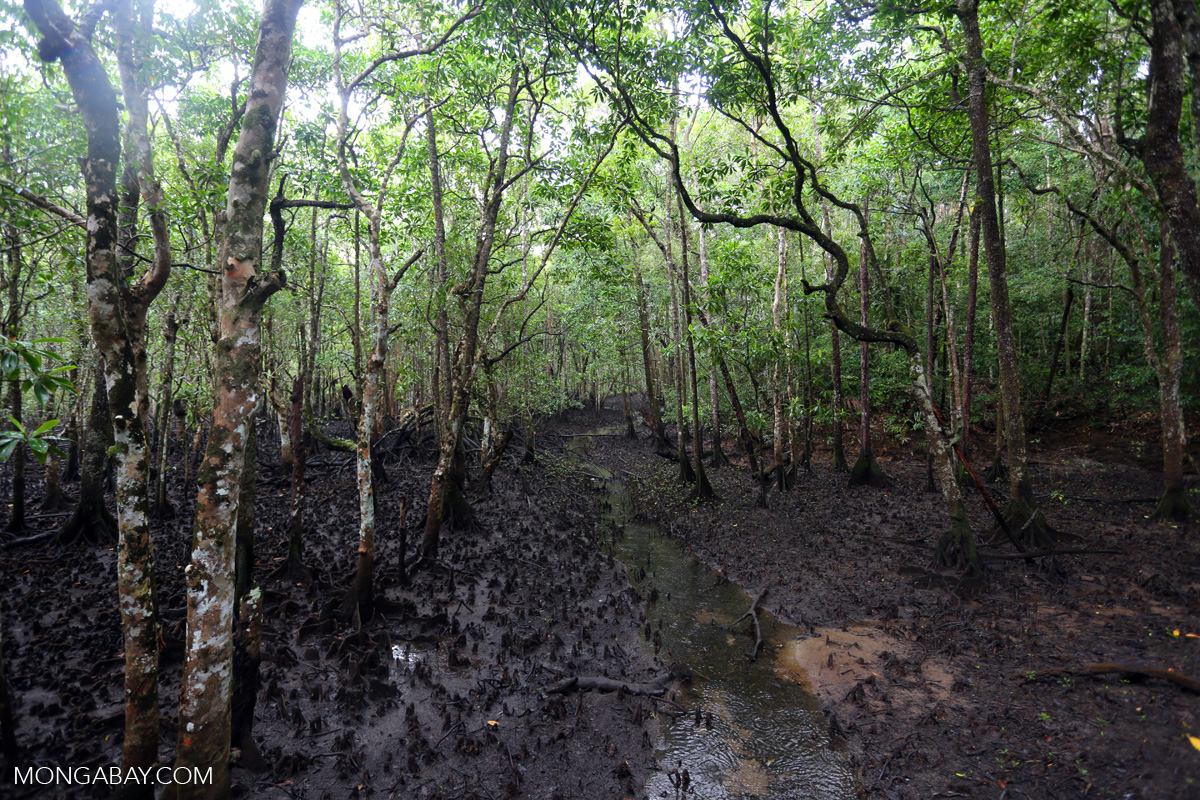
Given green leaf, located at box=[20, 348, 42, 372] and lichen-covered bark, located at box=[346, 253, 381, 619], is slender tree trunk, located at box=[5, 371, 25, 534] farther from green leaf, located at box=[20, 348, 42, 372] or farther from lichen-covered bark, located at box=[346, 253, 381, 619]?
green leaf, located at box=[20, 348, 42, 372]

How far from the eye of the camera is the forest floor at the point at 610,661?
4.50 m

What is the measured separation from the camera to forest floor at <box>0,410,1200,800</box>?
450cm

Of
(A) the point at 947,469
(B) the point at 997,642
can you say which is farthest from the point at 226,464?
(A) the point at 947,469

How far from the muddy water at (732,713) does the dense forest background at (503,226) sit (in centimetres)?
382

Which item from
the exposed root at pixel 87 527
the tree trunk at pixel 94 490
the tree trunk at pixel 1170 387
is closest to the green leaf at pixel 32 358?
the tree trunk at pixel 94 490

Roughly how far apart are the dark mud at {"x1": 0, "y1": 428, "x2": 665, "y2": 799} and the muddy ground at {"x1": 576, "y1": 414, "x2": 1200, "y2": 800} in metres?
2.46

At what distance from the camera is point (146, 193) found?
548 centimetres

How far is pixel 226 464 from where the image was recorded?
11.6 feet

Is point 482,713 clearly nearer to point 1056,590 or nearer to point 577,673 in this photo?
point 577,673

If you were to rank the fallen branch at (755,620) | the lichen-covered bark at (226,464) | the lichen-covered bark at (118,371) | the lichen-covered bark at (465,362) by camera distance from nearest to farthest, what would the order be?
the lichen-covered bark at (226,464) → the lichen-covered bark at (118,371) → the fallen branch at (755,620) → the lichen-covered bark at (465,362)

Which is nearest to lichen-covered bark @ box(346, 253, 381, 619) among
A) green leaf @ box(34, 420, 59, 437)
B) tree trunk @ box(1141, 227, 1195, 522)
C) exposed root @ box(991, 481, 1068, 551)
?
green leaf @ box(34, 420, 59, 437)
